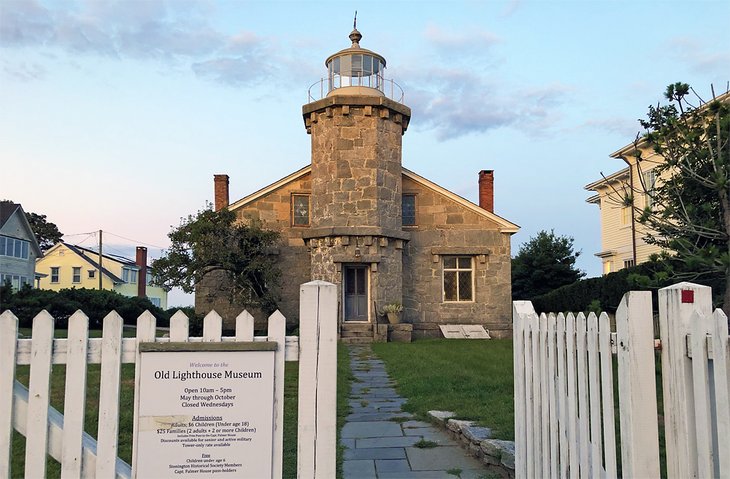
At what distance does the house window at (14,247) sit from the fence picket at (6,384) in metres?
38.4

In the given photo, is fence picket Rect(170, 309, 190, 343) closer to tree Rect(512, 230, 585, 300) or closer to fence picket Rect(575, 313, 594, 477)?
fence picket Rect(575, 313, 594, 477)

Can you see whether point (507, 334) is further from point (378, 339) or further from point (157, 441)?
point (157, 441)

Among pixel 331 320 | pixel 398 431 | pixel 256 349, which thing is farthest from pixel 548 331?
pixel 398 431

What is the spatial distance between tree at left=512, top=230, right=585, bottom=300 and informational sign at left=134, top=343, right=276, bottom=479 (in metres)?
30.9

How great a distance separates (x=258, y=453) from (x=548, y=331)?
1.73 m

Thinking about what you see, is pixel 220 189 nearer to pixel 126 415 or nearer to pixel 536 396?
pixel 126 415

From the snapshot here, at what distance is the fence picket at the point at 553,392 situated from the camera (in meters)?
3.34

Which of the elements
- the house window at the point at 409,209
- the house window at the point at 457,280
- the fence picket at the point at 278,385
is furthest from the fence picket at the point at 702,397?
the house window at the point at 457,280

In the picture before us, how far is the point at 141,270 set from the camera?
1913 inches

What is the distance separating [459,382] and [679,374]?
7163 millimetres

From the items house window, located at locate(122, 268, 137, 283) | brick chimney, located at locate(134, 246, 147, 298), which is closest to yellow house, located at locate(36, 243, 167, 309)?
brick chimney, located at locate(134, 246, 147, 298)

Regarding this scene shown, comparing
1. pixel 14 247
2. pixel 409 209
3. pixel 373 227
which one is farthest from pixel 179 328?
pixel 14 247

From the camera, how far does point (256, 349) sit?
2.86 m

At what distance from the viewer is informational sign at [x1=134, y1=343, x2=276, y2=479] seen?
280 cm
